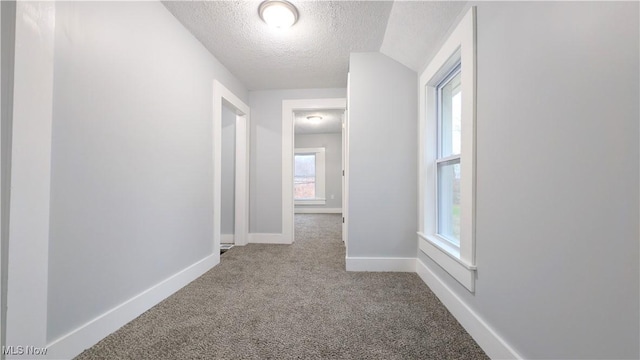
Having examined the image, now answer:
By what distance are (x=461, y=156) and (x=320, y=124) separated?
4940 millimetres

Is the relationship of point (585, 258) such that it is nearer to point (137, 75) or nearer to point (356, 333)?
point (356, 333)

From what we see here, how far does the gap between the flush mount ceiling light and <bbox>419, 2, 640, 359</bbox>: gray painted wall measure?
1276 mm

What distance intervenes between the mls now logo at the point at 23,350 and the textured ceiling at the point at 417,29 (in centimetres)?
276

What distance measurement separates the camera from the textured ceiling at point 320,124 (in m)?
5.31

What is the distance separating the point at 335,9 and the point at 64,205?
208 cm

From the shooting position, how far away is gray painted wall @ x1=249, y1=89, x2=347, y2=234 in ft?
11.5

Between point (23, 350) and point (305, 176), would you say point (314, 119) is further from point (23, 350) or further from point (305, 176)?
point (23, 350)

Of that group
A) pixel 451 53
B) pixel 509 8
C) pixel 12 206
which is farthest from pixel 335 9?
pixel 12 206

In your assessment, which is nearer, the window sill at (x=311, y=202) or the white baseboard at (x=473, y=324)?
the white baseboard at (x=473, y=324)

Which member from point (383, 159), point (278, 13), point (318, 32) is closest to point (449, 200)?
point (383, 159)

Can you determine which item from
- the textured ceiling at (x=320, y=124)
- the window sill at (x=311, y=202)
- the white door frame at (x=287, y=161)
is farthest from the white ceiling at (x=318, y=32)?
the window sill at (x=311, y=202)

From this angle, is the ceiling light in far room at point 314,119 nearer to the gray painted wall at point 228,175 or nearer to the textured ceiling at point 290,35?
the gray painted wall at point 228,175

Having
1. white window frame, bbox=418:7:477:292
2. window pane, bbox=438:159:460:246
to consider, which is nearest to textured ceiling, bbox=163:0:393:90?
white window frame, bbox=418:7:477:292

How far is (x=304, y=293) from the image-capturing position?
1.89 metres
